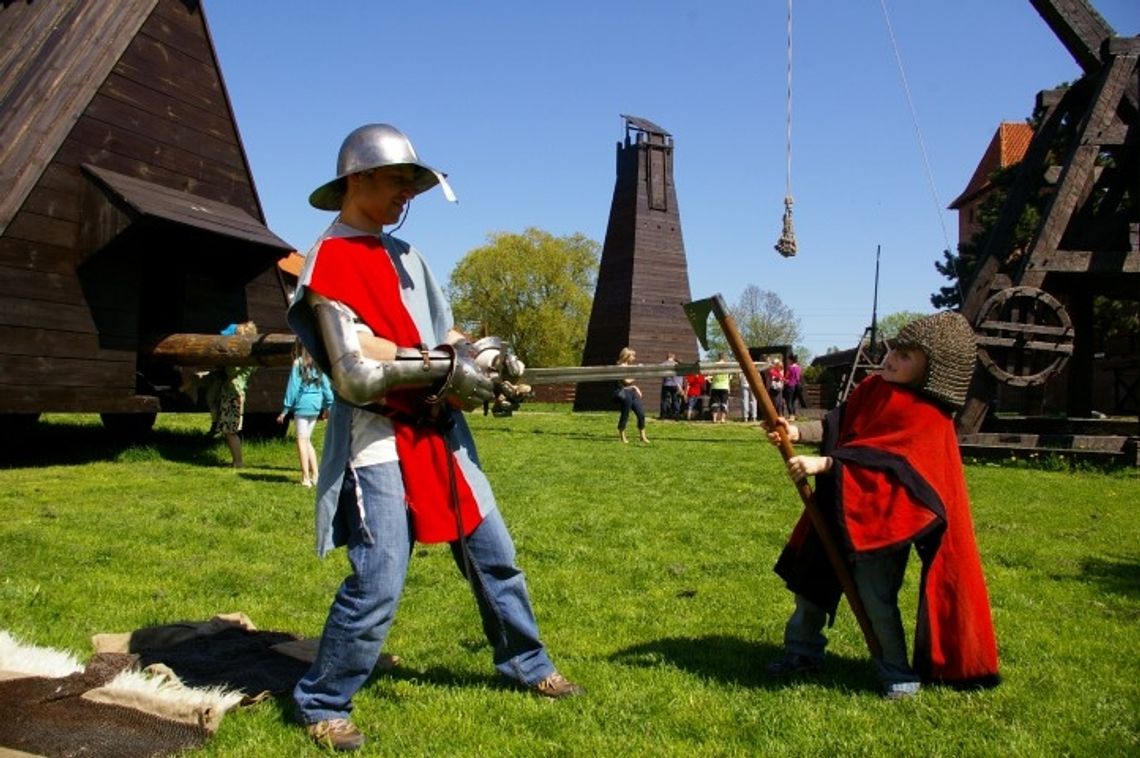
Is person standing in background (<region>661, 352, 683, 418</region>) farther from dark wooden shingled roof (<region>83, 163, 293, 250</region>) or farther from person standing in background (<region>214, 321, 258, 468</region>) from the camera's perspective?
person standing in background (<region>214, 321, 258, 468</region>)

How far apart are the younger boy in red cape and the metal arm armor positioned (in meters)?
1.46

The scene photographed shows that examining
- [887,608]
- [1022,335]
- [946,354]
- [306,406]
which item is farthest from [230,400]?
[1022,335]

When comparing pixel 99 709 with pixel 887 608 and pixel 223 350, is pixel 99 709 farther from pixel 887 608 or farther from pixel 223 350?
pixel 223 350

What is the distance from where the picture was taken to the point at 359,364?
3256mm

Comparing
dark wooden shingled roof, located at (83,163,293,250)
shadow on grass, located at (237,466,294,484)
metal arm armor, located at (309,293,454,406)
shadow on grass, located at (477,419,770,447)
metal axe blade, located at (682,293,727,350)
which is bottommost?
shadow on grass, located at (237,466,294,484)

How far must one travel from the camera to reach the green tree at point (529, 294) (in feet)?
194

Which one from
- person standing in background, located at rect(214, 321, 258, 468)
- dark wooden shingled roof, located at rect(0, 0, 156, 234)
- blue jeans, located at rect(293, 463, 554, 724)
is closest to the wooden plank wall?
dark wooden shingled roof, located at rect(0, 0, 156, 234)

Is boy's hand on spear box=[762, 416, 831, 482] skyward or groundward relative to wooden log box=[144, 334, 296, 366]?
groundward

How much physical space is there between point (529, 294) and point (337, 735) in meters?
57.5

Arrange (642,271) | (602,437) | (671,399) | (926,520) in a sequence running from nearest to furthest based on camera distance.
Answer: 1. (926,520)
2. (602,437)
3. (671,399)
4. (642,271)

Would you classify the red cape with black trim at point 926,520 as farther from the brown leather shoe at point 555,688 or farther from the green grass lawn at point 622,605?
the brown leather shoe at point 555,688

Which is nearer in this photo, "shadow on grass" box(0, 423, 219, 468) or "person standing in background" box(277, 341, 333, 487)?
"person standing in background" box(277, 341, 333, 487)

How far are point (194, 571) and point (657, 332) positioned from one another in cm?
2907

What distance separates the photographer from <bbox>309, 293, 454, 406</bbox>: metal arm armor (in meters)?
3.26
